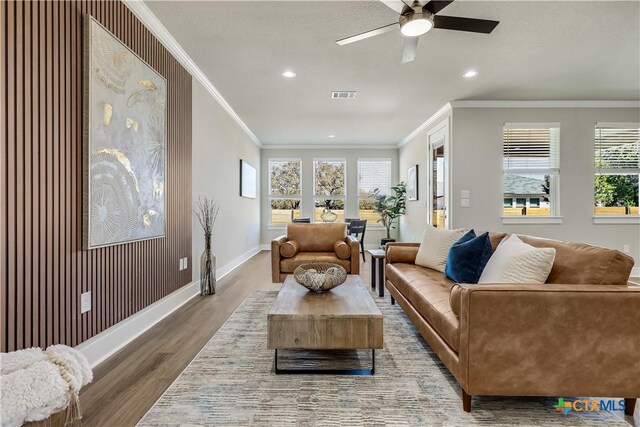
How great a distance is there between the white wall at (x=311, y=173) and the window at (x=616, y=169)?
398cm

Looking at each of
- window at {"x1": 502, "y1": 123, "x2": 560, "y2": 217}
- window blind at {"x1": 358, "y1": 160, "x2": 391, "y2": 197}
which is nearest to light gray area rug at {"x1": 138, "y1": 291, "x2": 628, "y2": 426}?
window at {"x1": 502, "y1": 123, "x2": 560, "y2": 217}

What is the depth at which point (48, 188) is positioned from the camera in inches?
68.4

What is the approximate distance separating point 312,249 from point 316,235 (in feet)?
0.65

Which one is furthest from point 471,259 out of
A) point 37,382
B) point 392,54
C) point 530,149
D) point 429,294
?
point 530,149

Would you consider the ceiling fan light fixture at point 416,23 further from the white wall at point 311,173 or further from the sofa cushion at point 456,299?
the white wall at point 311,173

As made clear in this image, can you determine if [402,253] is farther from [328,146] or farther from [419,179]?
[328,146]

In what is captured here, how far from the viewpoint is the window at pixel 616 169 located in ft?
15.9

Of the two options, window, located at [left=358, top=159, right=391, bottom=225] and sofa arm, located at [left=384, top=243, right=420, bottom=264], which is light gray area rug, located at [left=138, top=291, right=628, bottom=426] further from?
window, located at [left=358, top=159, right=391, bottom=225]

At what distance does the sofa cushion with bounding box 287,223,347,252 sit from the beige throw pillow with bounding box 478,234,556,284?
2373 millimetres

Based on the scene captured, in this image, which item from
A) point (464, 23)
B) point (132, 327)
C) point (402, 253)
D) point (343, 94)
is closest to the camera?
point (464, 23)

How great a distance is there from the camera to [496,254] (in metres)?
2.22

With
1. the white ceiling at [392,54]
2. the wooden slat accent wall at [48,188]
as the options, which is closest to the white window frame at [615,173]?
the white ceiling at [392,54]

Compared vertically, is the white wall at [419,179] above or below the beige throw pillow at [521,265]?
above

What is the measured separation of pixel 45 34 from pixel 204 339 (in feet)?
7.11
